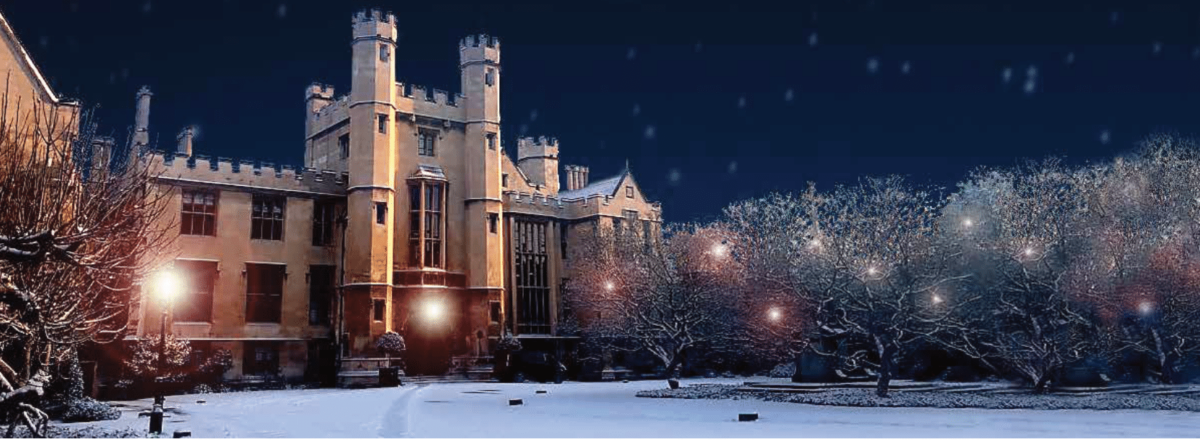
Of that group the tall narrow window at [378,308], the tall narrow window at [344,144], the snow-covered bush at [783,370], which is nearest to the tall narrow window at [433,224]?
the tall narrow window at [378,308]

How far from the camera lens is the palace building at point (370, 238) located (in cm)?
3850

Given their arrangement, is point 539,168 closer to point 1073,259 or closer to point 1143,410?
point 1073,259

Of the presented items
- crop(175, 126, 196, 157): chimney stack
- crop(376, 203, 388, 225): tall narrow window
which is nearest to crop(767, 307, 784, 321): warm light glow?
crop(376, 203, 388, 225): tall narrow window

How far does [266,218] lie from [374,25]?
9.99 metres

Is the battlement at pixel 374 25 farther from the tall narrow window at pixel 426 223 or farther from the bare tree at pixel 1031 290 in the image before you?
the bare tree at pixel 1031 290

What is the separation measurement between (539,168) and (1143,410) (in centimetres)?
4185

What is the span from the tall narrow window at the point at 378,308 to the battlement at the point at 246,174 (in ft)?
18.3

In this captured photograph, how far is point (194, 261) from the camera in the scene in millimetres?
37969

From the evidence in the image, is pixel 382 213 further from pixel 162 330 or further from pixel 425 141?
pixel 162 330

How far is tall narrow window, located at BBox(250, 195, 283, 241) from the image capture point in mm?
39875

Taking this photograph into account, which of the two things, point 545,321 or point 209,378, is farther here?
point 545,321

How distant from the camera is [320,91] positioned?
47.8m

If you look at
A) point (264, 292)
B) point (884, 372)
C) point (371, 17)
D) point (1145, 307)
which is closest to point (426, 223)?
point (264, 292)

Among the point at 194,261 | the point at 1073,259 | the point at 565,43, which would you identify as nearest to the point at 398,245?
the point at 194,261
